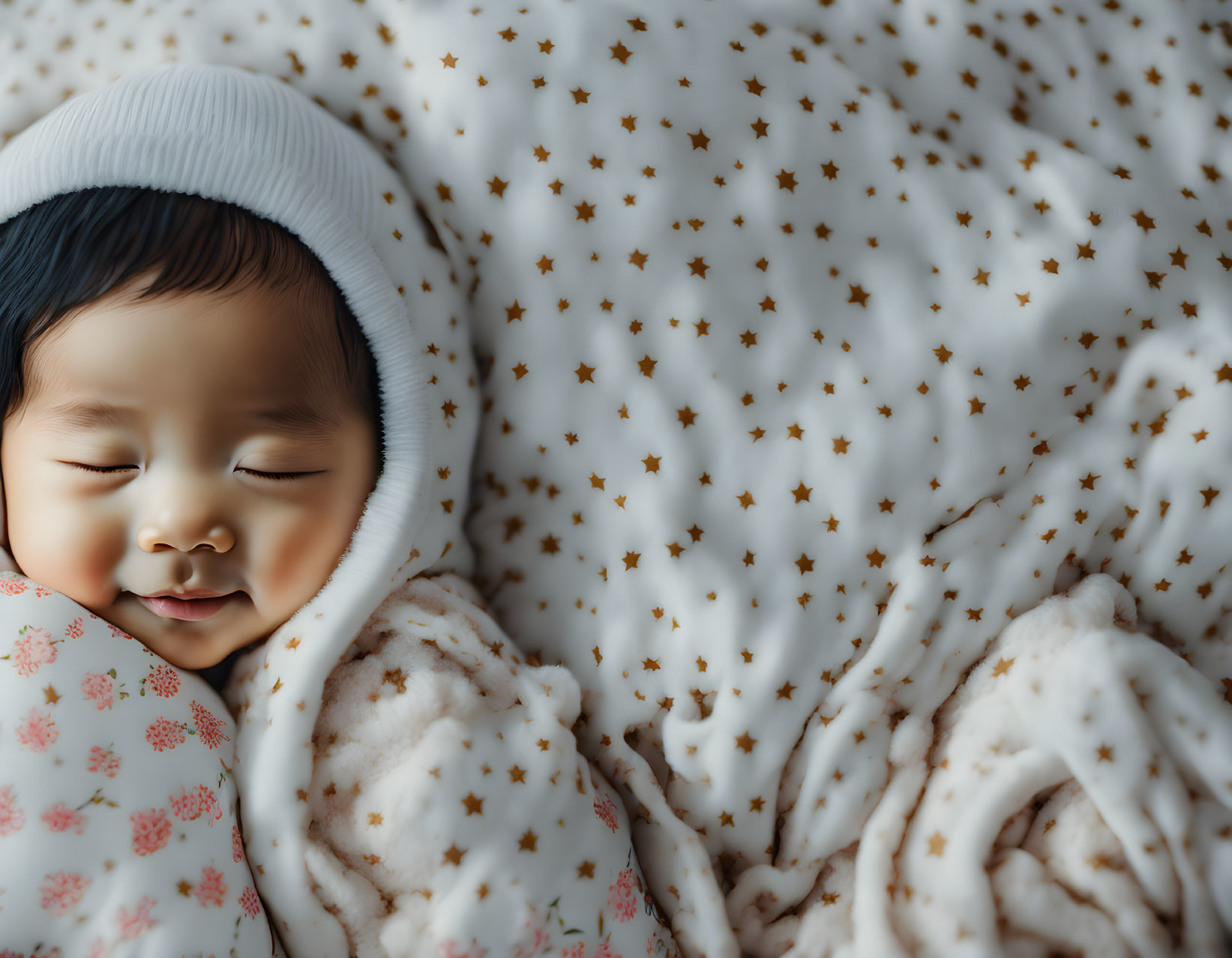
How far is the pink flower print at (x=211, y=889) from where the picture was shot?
705 millimetres

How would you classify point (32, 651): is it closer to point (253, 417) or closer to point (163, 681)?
point (163, 681)

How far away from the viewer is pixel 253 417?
30.9 inches

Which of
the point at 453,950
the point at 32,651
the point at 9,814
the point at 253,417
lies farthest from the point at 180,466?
the point at 453,950

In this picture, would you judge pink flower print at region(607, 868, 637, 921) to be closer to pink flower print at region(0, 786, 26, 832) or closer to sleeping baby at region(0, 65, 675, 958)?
sleeping baby at region(0, 65, 675, 958)

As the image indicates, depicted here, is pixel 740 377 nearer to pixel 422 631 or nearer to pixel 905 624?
pixel 905 624

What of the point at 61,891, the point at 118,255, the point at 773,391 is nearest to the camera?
the point at 61,891

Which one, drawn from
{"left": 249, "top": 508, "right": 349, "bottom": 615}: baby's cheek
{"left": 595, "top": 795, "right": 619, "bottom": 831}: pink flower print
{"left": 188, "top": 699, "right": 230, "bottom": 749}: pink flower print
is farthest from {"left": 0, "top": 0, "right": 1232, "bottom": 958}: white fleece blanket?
{"left": 188, "top": 699, "right": 230, "bottom": 749}: pink flower print

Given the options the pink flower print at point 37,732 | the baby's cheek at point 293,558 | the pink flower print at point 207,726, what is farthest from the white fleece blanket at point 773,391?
the pink flower print at point 37,732

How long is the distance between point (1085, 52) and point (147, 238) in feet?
3.24

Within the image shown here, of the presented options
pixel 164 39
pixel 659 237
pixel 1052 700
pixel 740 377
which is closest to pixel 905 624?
pixel 1052 700

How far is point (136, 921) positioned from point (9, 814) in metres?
0.12

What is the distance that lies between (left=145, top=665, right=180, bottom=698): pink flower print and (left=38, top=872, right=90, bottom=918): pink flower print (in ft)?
0.49

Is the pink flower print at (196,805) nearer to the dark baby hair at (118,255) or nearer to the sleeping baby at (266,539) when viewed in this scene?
the sleeping baby at (266,539)

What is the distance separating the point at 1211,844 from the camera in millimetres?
762
